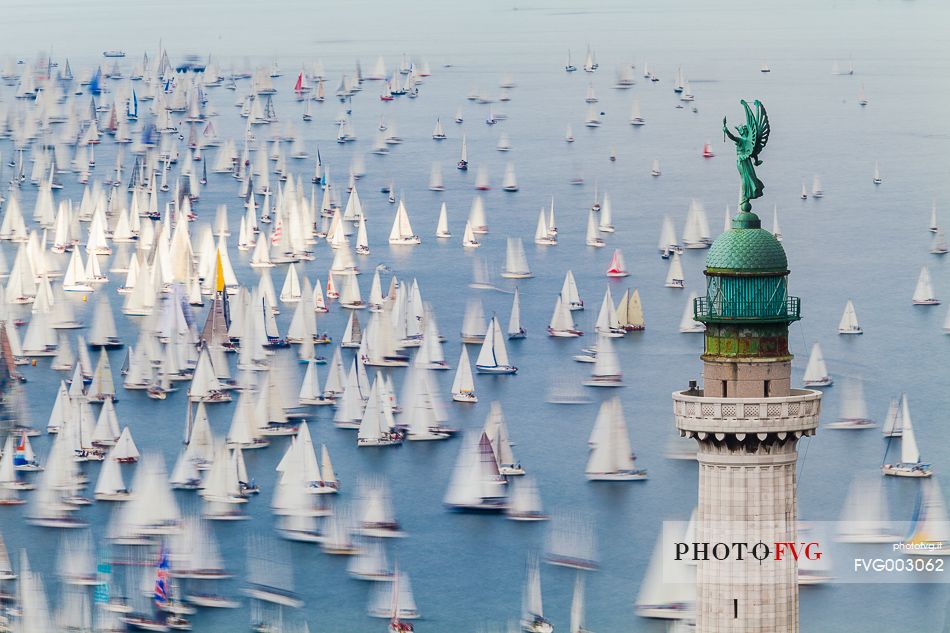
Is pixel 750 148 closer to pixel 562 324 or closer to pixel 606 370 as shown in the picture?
pixel 606 370

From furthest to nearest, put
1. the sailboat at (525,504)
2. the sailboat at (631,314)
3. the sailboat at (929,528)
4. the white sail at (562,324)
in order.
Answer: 1. the white sail at (562,324)
2. the sailboat at (631,314)
3. the sailboat at (525,504)
4. the sailboat at (929,528)

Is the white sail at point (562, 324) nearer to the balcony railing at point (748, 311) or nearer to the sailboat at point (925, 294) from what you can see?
the sailboat at point (925, 294)

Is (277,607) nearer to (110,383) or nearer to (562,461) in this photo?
(562,461)

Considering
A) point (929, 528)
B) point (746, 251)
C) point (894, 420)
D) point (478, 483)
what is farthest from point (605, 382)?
point (746, 251)

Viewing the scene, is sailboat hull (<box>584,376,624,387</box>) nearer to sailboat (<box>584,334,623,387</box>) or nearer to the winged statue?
sailboat (<box>584,334,623,387</box>)

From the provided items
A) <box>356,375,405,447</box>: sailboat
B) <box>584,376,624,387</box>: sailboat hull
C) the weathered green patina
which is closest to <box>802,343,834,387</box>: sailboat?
<box>584,376,624,387</box>: sailboat hull

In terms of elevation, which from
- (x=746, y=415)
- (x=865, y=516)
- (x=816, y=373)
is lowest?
(x=746, y=415)

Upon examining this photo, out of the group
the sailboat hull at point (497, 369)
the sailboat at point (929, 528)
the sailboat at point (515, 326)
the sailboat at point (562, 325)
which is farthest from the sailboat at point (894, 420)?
the sailboat at point (515, 326)
